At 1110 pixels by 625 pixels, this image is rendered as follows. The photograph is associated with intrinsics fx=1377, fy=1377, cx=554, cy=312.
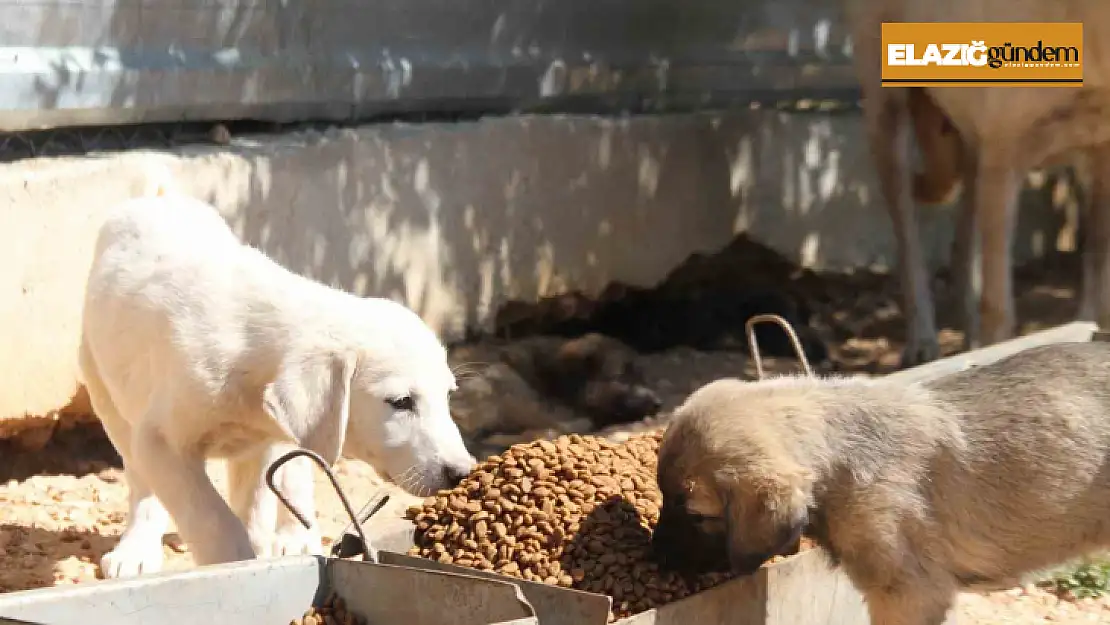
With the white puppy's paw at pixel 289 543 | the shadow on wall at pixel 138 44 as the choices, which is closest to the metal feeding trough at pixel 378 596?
the white puppy's paw at pixel 289 543

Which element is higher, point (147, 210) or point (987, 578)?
point (147, 210)

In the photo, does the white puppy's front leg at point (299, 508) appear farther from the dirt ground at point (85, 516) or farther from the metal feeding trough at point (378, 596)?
the metal feeding trough at point (378, 596)

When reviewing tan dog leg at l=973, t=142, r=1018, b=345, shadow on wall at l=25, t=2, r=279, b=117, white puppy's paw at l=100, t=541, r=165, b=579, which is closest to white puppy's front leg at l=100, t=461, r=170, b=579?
white puppy's paw at l=100, t=541, r=165, b=579

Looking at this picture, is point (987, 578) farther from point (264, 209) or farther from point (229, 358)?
point (264, 209)

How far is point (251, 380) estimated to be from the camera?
382 centimetres

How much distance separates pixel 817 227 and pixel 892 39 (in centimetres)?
185

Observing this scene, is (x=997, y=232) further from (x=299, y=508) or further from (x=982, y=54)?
(x=299, y=508)

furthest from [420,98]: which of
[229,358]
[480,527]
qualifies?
[480,527]

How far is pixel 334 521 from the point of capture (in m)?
4.93

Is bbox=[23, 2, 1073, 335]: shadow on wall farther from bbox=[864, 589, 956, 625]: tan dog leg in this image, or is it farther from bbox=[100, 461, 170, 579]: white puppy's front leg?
bbox=[864, 589, 956, 625]: tan dog leg

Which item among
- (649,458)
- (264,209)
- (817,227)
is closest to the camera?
(649,458)

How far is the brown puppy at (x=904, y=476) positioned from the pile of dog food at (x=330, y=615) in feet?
2.55

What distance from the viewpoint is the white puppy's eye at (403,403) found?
12.5 feet

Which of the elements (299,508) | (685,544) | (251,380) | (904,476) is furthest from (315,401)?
(904,476)
